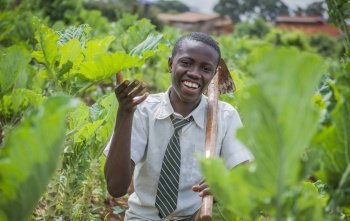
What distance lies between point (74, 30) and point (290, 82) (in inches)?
77.2

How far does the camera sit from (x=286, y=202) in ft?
3.81

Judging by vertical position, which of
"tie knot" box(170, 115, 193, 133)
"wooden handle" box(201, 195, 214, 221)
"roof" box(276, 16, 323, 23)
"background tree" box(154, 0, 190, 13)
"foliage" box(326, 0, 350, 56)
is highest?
"foliage" box(326, 0, 350, 56)

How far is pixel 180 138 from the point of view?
237 centimetres

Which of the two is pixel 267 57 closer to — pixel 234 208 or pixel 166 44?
pixel 234 208

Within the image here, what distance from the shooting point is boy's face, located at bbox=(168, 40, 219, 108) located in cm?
227

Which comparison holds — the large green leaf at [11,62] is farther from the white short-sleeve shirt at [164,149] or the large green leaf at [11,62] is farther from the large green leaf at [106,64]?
the white short-sleeve shirt at [164,149]

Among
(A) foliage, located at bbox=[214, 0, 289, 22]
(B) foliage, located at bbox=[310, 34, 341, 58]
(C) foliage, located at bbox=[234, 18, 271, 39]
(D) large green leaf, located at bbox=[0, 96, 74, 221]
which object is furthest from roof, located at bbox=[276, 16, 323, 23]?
(D) large green leaf, located at bbox=[0, 96, 74, 221]

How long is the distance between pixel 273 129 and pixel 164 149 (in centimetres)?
136

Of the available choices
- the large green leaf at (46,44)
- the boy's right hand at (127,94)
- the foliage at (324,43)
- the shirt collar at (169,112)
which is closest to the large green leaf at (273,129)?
the boy's right hand at (127,94)

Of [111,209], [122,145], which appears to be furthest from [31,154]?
[111,209]

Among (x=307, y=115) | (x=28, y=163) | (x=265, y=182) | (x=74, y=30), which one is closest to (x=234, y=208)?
(x=265, y=182)

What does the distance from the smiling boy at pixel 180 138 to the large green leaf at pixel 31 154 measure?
104 cm

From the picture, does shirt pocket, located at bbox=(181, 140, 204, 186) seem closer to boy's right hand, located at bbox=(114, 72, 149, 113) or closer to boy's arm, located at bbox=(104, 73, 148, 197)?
boy's arm, located at bbox=(104, 73, 148, 197)

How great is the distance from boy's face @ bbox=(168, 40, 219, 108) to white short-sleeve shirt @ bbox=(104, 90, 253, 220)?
5.7 inches
